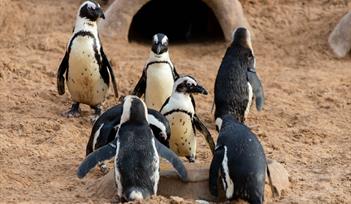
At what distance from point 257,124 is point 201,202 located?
7.75 ft

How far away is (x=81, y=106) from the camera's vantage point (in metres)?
8.30

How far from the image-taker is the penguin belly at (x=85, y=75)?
25.3 ft

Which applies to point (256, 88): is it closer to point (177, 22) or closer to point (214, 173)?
point (214, 173)

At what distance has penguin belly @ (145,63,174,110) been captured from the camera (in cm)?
738

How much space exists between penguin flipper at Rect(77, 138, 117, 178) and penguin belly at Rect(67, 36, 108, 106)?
2.06m

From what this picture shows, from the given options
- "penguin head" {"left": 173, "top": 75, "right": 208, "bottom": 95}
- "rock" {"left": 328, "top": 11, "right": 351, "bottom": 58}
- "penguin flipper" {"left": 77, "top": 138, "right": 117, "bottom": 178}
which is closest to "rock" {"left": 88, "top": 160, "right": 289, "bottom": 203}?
"penguin flipper" {"left": 77, "top": 138, "right": 117, "bottom": 178}

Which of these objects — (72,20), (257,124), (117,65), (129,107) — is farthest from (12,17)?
(129,107)

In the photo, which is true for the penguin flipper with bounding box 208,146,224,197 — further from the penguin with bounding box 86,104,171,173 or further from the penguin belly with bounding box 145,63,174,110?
the penguin belly with bounding box 145,63,174,110

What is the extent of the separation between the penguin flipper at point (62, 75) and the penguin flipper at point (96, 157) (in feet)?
7.35

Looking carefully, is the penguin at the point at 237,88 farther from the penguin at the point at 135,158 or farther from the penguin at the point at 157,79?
the penguin at the point at 135,158

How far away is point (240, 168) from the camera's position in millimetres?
5547

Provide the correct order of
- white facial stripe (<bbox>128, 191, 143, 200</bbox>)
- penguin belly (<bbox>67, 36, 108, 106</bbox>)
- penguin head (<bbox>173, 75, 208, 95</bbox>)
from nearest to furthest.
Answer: white facial stripe (<bbox>128, 191, 143, 200</bbox>) < penguin head (<bbox>173, 75, 208, 95</bbox>) < penguin belly (<bbox>67, 36, 108, 106</bbox>)

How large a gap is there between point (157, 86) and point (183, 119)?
0.77 meters

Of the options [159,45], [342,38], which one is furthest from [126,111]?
[342,38]
